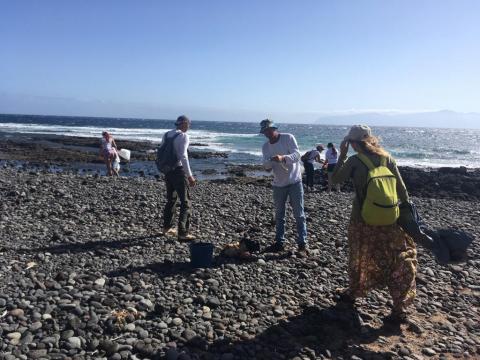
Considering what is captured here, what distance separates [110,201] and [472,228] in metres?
9.01

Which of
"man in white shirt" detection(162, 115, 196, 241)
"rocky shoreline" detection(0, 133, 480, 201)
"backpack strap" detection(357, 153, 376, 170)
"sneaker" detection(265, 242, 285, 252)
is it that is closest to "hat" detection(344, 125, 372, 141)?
"backpack strap" detection(357, 153, 376, 170)

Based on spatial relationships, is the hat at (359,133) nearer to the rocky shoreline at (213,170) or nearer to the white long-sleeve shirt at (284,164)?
the white long-sleeve shirt at (284,164)

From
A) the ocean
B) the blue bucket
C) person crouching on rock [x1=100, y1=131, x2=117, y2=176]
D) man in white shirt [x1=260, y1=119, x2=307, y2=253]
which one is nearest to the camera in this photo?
the blue bucket

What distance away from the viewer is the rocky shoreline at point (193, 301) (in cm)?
414

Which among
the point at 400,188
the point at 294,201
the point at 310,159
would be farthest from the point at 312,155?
the point at 400,188

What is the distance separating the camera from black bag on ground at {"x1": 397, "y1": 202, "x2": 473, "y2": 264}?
459 centimetres

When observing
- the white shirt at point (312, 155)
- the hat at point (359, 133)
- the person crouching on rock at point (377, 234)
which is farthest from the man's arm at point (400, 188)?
the white shirt at point (312, 155)

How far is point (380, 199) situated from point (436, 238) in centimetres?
98

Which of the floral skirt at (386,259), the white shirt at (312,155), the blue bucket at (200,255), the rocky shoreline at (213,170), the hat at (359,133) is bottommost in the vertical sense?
the rocky shoreline at (213,170)

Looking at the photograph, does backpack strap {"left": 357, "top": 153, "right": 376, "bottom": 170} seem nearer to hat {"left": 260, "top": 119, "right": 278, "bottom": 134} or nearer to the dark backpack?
hat {"left": 260, "top": 119, "right": 278, "bottom": 134}

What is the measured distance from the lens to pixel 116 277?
5566mm

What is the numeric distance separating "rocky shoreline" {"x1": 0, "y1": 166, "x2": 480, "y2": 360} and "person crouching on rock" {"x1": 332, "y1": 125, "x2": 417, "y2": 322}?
1.63 feet

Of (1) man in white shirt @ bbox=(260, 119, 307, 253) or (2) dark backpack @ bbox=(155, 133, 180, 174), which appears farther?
(2) dark backpack @ bbox=(155, 133, 180, 174)

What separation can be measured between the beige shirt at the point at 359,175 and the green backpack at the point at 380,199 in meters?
0.09
